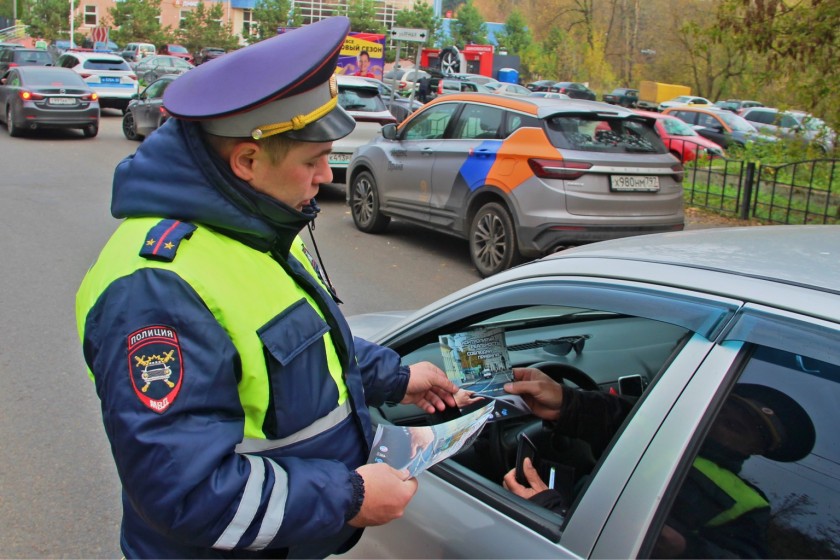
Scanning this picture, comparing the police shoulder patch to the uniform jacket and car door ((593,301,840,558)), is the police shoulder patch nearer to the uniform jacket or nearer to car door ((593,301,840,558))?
the uniform jacket

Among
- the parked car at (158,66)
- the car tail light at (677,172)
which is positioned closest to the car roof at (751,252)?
the car tail light at (677,172)

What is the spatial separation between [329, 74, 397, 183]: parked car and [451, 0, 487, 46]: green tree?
56461 mm

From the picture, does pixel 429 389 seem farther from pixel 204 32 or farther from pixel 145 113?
pixel 204 32

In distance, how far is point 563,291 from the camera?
189 cm

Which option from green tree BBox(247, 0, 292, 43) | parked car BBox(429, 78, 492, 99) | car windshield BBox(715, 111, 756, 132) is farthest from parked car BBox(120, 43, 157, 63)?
car windshield BBox(715, 111, 756, 132)

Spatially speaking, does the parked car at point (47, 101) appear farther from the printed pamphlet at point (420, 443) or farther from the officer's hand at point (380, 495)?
the officer's hand at point (380, 495)

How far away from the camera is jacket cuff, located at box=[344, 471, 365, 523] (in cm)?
149

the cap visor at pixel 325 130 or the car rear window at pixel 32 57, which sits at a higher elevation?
the car rear window at pixel 32 57

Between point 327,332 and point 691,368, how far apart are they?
74 centimetres

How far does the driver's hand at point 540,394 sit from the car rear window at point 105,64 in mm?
25507

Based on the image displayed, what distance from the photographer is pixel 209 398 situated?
1.35m

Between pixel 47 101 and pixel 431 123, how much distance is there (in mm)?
11885

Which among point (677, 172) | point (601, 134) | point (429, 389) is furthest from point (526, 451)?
point (677, 172)

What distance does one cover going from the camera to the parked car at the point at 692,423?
1400mm
